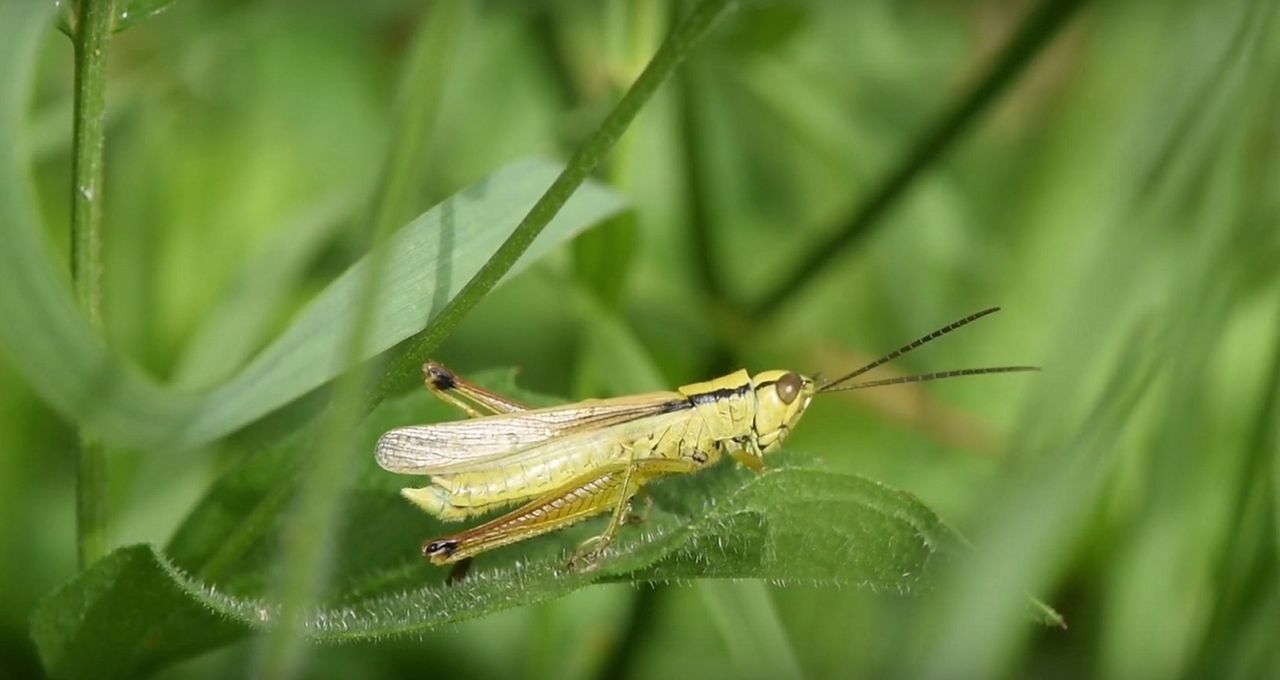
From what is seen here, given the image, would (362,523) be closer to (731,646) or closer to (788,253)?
(731,646)

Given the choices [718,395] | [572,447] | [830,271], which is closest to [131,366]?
[572,447]

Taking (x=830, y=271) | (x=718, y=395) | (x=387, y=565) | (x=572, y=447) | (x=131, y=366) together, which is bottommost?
(x=387, y=565)

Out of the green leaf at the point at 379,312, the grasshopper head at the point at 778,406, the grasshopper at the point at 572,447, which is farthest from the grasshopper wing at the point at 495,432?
the green leaf at the point at 379,312

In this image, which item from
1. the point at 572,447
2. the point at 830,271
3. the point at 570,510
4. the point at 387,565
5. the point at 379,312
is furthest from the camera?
the point at 830,271

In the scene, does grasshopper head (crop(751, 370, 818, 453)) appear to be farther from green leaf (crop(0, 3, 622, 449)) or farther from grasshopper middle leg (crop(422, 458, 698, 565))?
green leaf (crop(0, 3, 622, 449))

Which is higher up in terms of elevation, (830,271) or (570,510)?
(830,271)

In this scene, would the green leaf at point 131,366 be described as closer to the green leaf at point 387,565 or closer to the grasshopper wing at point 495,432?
the green leaf at point 387,565

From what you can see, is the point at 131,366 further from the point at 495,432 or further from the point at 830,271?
the point at 830,271
